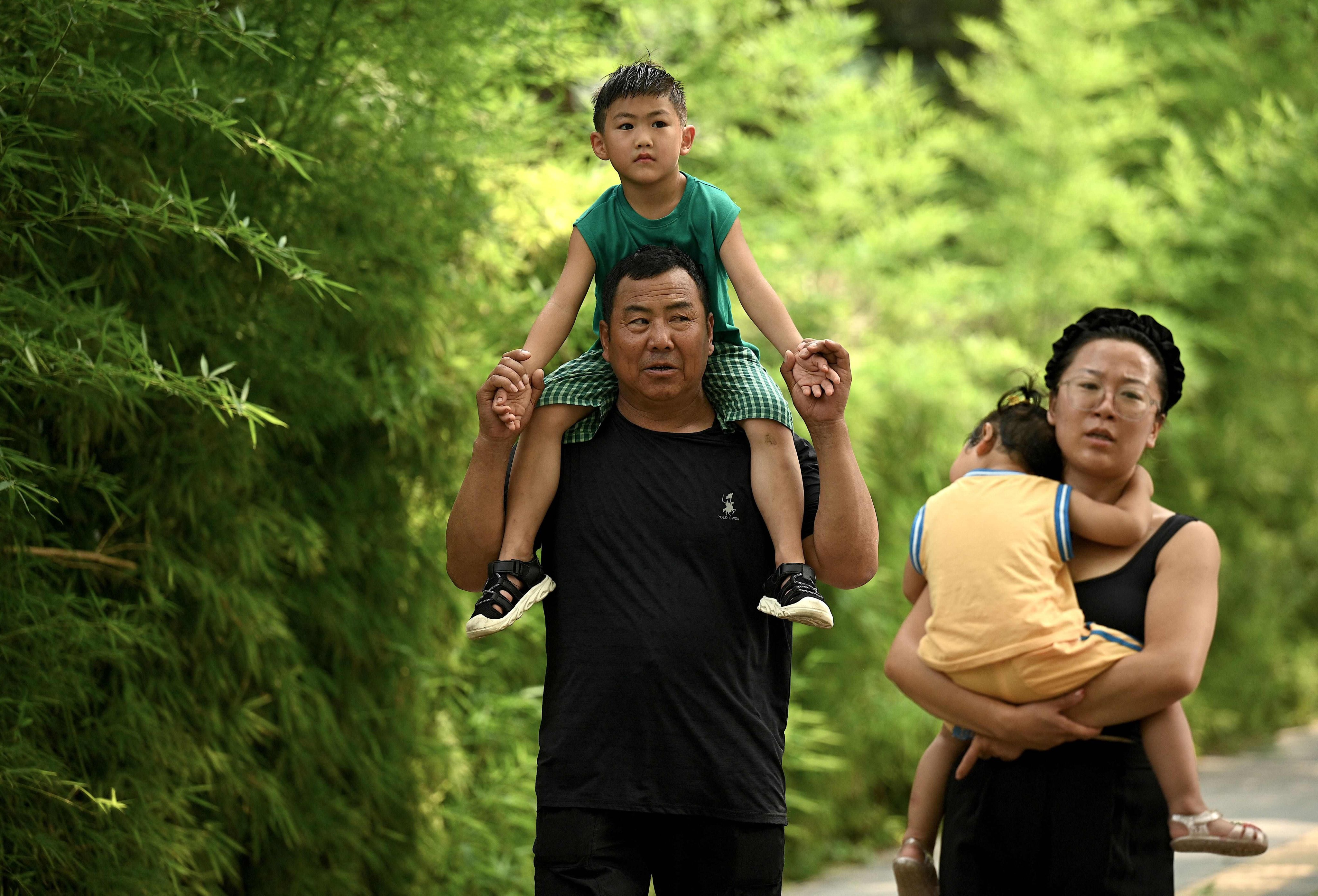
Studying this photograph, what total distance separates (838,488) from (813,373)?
0.64 feet

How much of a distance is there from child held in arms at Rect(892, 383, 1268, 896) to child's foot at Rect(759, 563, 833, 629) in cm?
28

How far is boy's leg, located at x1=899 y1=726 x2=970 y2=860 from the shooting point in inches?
97.4

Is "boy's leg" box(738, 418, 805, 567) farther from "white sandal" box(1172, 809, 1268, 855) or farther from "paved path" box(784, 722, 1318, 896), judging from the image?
→ "paved path" box(784, 722, 1318, 896)

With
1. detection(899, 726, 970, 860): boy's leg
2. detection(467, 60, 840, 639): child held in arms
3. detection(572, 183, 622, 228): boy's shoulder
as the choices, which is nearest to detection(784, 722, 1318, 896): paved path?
detection(899, 726, 970, 860): boy's leg

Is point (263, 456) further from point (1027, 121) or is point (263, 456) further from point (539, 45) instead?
point (1027, 121)

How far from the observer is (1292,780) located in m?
6.47

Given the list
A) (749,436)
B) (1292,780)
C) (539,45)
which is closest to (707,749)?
(749,436)

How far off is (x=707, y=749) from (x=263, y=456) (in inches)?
59.9

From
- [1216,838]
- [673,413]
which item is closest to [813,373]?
[673,413]

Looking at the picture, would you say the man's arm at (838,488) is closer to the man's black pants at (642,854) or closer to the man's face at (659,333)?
the man's face at (659,333)

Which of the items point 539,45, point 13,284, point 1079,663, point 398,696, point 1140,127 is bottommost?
point 398,696

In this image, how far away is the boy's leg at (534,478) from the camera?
7.30ft

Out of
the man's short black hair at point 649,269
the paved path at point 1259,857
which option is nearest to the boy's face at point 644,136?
the man's short black hair at point 649,269

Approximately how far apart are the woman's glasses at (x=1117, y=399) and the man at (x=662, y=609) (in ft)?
1.37
